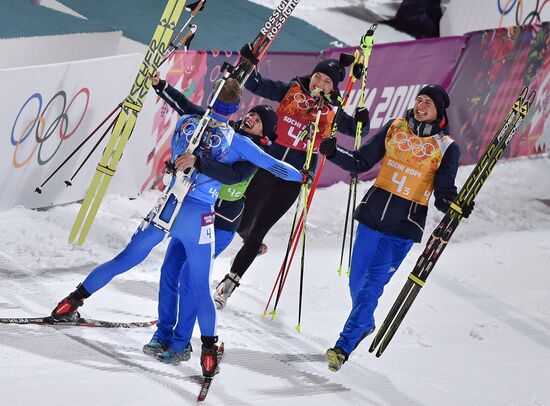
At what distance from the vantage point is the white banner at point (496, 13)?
54.9 ft

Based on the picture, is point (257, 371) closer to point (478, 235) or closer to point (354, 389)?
point (354, 389)

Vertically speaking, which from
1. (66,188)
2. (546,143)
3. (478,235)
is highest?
(546,143)

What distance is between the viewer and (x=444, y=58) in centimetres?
1348

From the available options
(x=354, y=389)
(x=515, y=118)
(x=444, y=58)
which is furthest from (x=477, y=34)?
(x=354, y=389)

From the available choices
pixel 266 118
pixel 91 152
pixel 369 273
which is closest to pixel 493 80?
pixel 91 152

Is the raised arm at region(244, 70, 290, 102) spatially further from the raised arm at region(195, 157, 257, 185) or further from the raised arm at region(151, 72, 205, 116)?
the raised arm at region(195, 157, 257, 185)

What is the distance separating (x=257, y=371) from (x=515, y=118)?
246cm

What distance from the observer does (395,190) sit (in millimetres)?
8250

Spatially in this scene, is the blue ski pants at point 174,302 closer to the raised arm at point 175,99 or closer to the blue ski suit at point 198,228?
the blue ski suit at point 198,228

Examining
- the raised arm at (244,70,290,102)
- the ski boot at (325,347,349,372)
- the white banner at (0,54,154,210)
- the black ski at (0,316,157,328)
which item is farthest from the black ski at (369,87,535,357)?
the white banner at (0,54,154,210)

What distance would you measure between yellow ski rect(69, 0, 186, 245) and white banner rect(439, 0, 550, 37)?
857 cm

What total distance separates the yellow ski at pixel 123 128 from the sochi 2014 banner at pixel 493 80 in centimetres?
530

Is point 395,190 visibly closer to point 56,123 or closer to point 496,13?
point 56,123

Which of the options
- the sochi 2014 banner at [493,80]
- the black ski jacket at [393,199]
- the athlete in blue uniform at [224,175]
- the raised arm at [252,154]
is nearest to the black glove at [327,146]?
the black ski jacket at [393,199]
